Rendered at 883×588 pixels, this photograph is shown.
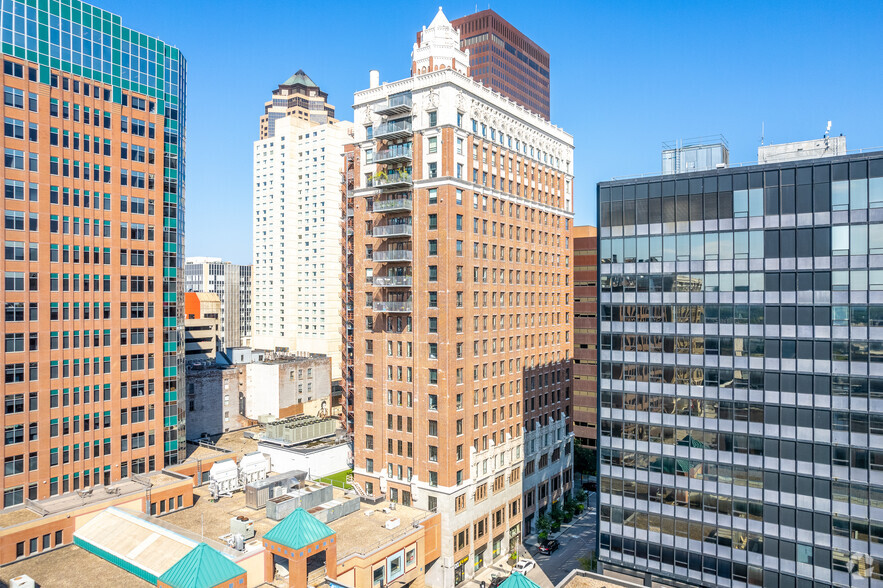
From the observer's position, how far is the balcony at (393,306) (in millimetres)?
72750

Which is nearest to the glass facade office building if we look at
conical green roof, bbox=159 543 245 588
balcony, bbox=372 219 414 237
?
balcony, bbox=372 219 414 237

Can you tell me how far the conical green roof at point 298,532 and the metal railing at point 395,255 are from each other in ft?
110

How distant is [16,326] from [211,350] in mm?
84378

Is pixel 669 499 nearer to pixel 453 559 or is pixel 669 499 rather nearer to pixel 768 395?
pixel 768 395

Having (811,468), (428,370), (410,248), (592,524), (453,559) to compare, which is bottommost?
(592,524)

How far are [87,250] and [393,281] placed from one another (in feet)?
122

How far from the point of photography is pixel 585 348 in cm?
12006

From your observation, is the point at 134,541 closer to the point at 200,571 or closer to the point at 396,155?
the point at 200,571

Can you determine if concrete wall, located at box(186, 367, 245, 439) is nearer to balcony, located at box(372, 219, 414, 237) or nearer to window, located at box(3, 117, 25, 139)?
window, located at box(3, 117, 25, 139)

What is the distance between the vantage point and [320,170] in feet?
570

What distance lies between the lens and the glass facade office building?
4634 cm

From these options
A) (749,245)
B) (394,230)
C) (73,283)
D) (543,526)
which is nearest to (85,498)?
(73,283)

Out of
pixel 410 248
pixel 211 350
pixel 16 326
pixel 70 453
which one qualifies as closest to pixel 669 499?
pixel 410 248

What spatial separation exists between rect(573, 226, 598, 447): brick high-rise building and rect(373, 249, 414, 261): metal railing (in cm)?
5859
